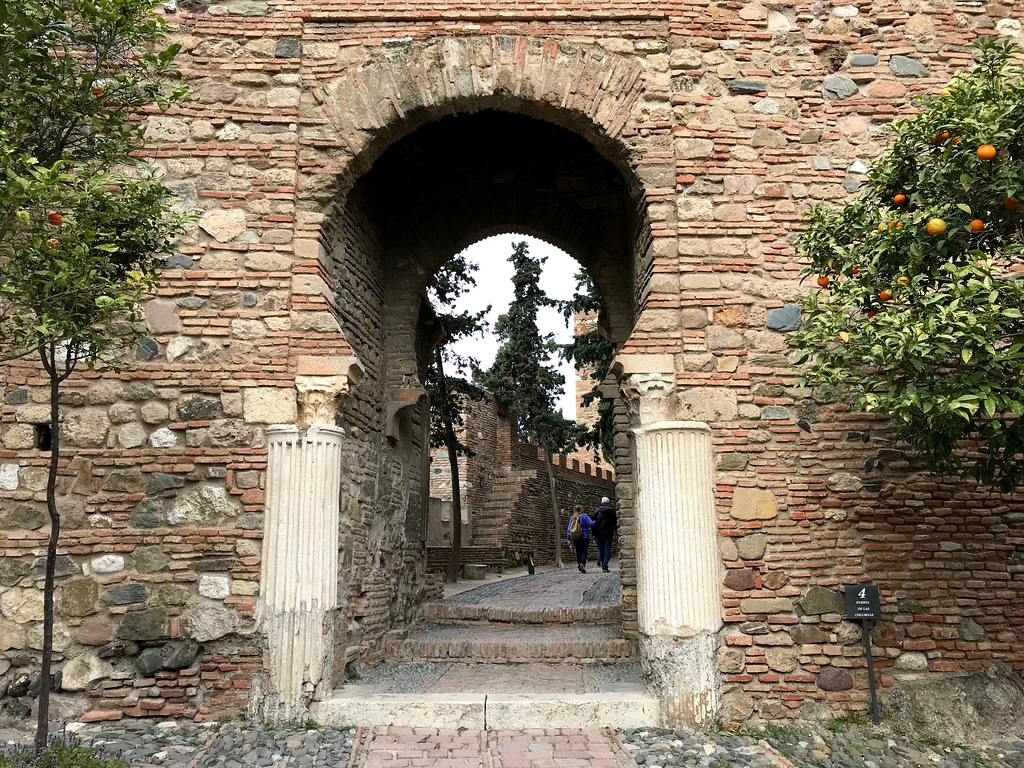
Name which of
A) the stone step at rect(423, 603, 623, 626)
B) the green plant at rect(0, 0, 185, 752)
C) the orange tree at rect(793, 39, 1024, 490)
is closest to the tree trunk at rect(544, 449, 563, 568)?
the stone step at rect(423, 603, 623, 626)

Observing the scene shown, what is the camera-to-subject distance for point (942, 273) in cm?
380

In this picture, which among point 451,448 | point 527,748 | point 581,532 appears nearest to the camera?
point 527,748

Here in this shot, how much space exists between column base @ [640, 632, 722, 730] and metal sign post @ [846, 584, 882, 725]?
907 millimetres

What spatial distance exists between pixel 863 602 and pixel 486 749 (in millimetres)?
2577

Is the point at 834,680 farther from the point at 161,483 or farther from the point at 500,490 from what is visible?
the point at 500,490

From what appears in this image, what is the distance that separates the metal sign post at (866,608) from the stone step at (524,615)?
11.1 ft

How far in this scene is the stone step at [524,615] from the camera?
26.2 ft

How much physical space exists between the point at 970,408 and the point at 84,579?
5.26 meters

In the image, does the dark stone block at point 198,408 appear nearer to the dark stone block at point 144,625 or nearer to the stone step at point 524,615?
the dark stone block at point 144,625

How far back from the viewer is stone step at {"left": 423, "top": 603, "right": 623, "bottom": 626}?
7.98 metres

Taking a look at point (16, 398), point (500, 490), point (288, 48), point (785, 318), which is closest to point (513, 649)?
point (785, 318)

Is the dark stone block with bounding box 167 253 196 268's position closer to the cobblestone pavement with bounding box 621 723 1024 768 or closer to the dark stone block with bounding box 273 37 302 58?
the dark stone block with bounding box 273 37 302 58

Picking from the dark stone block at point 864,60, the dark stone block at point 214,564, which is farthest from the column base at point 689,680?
the dark stone block at point 864,60

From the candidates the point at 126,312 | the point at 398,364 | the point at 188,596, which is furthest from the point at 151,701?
the point at 398,364
